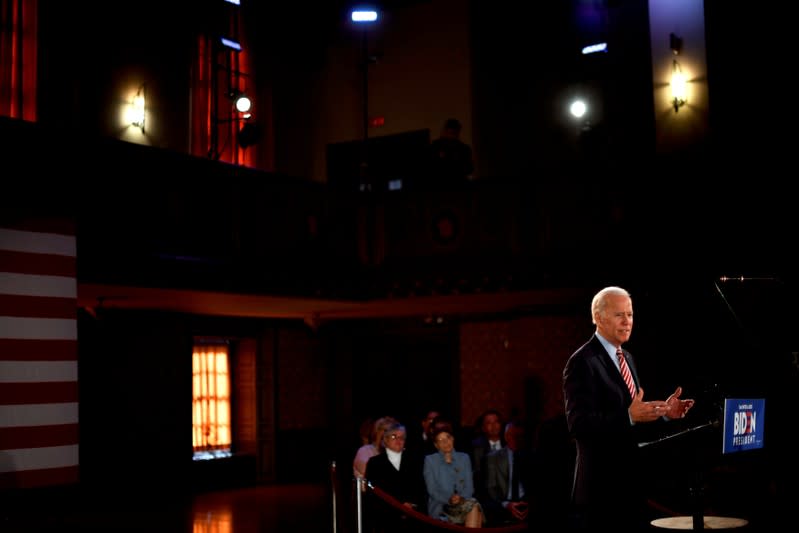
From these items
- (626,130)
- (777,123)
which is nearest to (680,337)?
(777,123)

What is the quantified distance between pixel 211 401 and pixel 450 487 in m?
7.74

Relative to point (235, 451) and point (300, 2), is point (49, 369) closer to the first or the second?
point (235, 451)

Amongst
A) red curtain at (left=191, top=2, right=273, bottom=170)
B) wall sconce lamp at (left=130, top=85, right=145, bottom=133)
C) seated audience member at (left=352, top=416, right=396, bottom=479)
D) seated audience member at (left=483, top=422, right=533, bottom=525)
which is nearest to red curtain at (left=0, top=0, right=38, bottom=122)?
wall sconce lamp at (left=130, top=85, right=145, bottom=133)

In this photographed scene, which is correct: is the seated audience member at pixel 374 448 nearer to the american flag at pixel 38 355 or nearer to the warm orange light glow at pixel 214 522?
the warm orange light glow at pixel 214 522

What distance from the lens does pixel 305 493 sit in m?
13.1

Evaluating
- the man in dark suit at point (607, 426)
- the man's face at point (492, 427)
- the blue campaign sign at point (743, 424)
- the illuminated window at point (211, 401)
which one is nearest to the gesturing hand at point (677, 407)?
the man in dark suit at point (607, 426)

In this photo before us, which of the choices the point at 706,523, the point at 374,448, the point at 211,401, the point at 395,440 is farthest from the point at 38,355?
the point at 211,401

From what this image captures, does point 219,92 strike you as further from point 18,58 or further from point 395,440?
Answer: point 395,440

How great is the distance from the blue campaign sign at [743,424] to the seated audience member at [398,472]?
147 inches

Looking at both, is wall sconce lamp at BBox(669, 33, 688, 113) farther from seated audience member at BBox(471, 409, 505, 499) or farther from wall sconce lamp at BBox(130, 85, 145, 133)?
wall sconce lamp at BBox(130, 85, 145, 133)

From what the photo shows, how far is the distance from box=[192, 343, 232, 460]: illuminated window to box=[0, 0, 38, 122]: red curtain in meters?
4.75

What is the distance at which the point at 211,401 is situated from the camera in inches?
572

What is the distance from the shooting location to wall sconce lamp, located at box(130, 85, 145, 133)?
12.2 meters

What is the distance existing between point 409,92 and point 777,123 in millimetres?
5927
